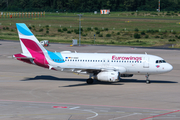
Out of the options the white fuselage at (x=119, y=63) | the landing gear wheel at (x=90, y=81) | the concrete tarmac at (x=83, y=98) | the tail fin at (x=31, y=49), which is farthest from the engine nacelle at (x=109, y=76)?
the tail fin at (x=31, y=49)

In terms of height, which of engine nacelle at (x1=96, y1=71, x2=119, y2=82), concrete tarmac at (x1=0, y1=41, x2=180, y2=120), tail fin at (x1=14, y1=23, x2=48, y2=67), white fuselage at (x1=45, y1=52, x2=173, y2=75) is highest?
tail fin at (x1=14, y1=23, x2=48, y2=67)

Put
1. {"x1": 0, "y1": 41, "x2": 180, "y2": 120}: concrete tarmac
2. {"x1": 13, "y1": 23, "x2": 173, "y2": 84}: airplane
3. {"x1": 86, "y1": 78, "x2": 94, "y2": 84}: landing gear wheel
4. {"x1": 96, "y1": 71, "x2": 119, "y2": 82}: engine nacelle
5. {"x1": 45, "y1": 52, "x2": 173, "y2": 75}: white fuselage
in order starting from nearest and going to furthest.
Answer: {"x1": 0, "y1": 41, "x2": 180, "y2": 120}: concrete tarmac, {"x1": 96, "y1": 71, "x2": 119, "y2": 82}: engine nacelle, {"x1": 13, "y1": 23, "x2": 173, "y2": 84}: airplane, {"x1": 45, "y1": 52, "x2": 173, "y2": 75}: white fuselage, {"x1": 86, "y1": 78, "x2": 94, "y2": 84}: landing gear wheel

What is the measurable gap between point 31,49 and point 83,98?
1677 cm

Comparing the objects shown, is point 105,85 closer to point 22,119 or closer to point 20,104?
point 20,104

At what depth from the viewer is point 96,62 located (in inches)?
2003

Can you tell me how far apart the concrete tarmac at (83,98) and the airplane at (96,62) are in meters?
2.17

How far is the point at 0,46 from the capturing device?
107m

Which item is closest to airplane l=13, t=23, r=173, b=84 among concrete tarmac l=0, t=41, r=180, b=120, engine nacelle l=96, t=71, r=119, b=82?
engine nacelle l=96, t=71, r=119, b=82

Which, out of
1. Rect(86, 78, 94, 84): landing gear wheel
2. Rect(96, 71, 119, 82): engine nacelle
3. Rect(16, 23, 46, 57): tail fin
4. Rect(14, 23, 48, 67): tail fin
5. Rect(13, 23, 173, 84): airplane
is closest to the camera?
Rect(96, 71, 119, 82): engine nacelle

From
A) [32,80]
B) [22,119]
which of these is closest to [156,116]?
[22,119]

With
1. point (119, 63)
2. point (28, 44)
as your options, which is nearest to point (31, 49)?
point (28, 44)

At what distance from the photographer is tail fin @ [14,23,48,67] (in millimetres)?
52000

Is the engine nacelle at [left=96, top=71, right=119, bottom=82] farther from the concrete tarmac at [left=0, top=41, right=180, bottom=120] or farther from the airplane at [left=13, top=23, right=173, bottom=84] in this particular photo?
the concrete tarmac at [left=0, top=41, right=180, bottom=120]

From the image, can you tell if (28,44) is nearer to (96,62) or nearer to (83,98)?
(96,62)
